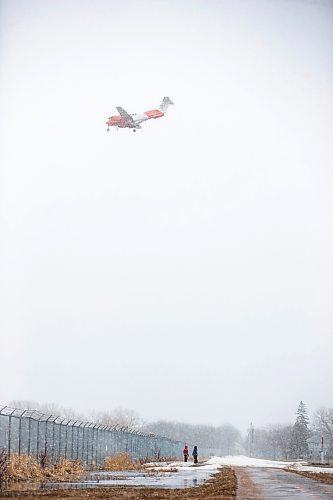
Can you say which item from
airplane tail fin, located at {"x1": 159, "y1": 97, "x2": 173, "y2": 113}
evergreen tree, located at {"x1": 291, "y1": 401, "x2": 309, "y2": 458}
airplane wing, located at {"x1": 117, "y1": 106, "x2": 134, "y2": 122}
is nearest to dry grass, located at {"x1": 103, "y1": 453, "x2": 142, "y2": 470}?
airplane wing, located at {"x1": 117, "y1": 106, "x2": 134, "y2": 122}

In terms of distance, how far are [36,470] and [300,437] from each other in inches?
2649

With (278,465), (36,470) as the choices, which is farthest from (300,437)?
(36,470)

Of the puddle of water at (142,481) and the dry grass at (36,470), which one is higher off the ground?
the dry grass at (36,470)

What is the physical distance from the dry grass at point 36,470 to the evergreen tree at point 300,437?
62.4 metres

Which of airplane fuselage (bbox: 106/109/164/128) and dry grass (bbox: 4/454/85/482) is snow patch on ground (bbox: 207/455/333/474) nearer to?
dry grass (bbox: 4/454/85/482)

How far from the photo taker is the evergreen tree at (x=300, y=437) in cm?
8475

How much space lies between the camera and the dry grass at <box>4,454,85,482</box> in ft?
74.2

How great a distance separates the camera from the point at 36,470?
24.2m

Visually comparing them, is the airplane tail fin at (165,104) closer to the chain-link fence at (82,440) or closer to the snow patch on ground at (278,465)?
the chain-link fence at (82,440)

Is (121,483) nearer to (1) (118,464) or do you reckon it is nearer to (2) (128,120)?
(1) (118,464)

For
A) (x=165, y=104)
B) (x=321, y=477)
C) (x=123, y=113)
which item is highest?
(x=165, y=104)

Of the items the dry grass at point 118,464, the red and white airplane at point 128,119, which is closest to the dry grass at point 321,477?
the dry grass at point 118,464

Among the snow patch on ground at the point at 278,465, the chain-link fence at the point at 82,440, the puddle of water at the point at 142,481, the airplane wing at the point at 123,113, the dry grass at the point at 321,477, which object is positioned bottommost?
the snow patch on ground at the point at 278,465

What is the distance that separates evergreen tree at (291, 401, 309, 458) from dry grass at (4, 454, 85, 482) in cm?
6239
